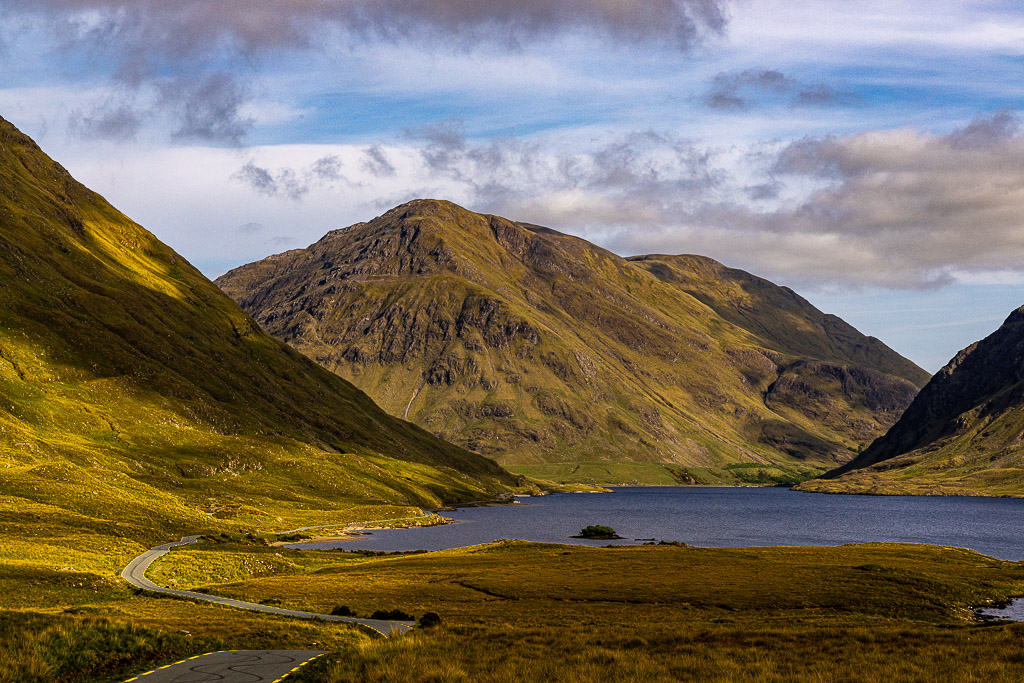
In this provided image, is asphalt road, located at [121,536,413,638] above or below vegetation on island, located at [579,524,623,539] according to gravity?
above

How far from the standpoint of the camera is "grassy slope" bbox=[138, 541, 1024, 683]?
3005 centimetres

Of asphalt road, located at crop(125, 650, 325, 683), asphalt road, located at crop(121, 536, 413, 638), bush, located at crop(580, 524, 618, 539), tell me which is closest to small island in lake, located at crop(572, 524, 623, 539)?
bush, located at crop(580, 524, 618, 539)

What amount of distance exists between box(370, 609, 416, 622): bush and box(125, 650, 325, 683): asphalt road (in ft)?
73.9

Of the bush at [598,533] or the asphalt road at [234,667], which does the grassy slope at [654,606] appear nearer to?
the asphalt road at [234,667]

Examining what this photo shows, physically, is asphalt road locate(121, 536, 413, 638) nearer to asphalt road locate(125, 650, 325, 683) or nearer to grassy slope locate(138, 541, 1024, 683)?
grassy slope locate(138, 541, 1024, 683)

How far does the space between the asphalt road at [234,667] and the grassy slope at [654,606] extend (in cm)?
187

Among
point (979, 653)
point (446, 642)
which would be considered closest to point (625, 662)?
point (446, 642)

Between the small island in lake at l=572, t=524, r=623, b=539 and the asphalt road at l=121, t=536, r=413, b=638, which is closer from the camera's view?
the asphalt road at l=121, t=536, r=413, b=638

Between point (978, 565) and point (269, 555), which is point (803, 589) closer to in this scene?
point (978, 565)

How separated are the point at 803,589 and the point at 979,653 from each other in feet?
156

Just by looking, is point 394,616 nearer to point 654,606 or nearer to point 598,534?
point 654,606

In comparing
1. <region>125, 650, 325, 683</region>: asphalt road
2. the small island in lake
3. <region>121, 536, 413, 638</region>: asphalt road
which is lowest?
the small island in lake

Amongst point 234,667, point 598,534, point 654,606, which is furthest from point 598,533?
point 234,667

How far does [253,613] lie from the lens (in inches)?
2234
